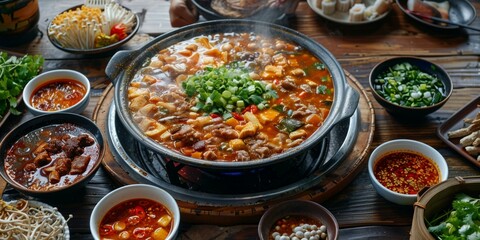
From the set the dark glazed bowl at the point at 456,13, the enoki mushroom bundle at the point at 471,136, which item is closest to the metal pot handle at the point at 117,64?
the enoki mushroom bundle at the point at 471,136

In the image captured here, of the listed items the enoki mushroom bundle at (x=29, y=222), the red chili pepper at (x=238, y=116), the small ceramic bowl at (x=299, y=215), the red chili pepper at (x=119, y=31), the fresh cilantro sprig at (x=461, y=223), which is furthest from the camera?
the red chili pepper at (x=119, y=31)

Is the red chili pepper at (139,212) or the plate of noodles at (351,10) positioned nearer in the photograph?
the red chili pepper at (139,212)

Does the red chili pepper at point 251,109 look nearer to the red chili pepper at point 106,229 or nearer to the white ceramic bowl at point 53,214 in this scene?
the red chili pepper at point 106,229

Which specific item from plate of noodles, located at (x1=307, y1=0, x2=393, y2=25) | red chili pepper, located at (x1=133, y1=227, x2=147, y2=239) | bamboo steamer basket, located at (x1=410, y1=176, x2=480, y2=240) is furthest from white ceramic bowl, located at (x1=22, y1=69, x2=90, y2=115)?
bamboo steamer basket, located at (x1=410, y1=176, x2=480, y2=240)

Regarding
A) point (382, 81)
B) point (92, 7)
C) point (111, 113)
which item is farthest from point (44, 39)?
point (382, 81)

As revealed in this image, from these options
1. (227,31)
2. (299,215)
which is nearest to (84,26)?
(227,31)

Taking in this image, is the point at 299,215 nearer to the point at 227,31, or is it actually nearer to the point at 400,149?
the point at 400,149
